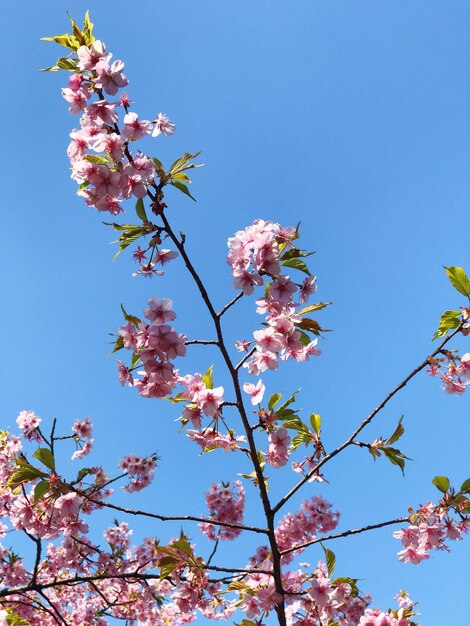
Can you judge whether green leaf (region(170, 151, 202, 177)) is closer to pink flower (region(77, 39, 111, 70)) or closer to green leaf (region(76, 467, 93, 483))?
pink flower (region(77, 39, 111, 70))

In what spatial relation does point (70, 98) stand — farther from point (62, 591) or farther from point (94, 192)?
point (62, 591)

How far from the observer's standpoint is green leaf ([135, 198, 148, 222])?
11.4 ft

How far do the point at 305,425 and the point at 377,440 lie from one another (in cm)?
64

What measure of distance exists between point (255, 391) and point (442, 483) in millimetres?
1586

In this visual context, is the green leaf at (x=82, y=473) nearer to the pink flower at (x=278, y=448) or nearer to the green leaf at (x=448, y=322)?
the pink flower at (x=278, y=448)

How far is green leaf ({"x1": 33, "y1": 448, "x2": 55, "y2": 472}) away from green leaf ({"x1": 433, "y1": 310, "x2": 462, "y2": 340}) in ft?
9.96

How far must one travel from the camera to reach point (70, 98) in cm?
350

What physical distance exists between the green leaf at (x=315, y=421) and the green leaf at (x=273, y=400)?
20.1 inches

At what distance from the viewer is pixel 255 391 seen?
3.89 metres

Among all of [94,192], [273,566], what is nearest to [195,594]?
[273,566]

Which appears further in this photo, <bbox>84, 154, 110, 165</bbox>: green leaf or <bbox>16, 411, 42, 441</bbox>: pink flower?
<bbox>16, 411, 42, 441</bbox>: pink flower

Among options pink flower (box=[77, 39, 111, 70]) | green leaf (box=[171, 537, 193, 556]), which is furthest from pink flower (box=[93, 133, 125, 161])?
green leaf (box=[171, 537, 193, 556])

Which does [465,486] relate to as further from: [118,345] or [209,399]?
[118,345]

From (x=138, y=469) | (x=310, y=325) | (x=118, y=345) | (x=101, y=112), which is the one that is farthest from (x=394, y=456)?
(x=138, y=469)
